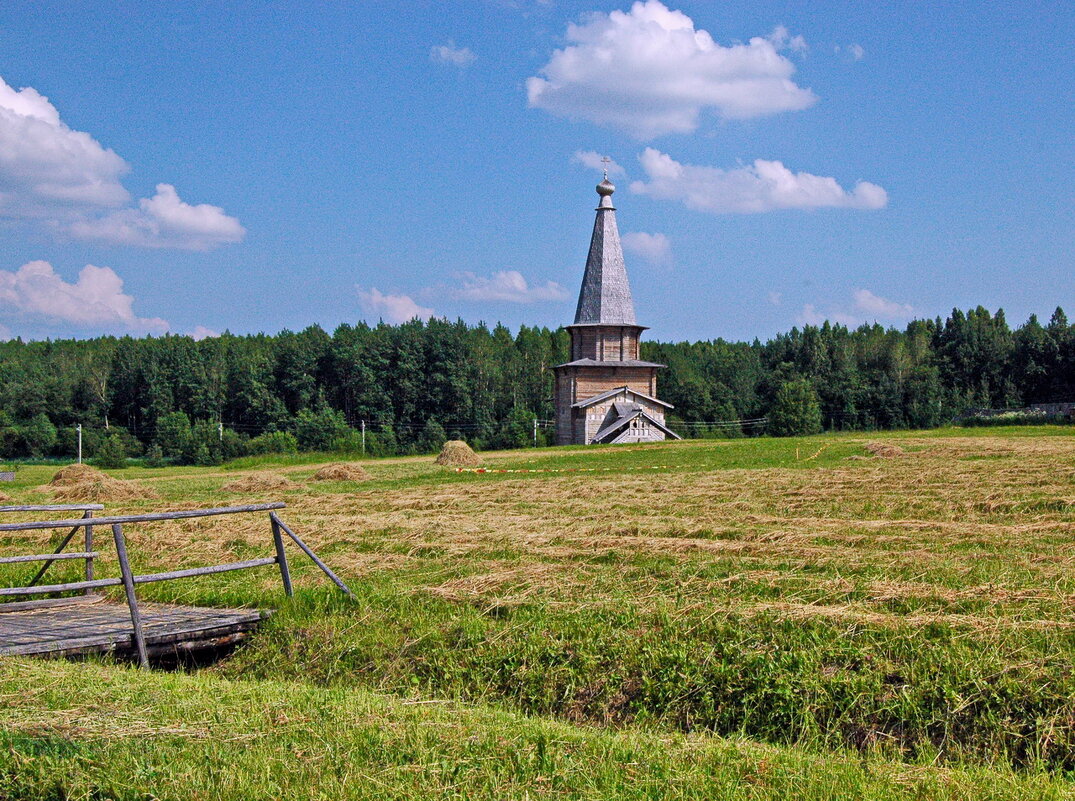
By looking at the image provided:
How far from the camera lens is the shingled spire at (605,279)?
2397 inches

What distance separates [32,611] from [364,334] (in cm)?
8586

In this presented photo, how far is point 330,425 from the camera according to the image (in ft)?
267

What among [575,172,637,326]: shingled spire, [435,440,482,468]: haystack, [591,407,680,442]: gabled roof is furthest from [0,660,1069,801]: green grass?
[575,172,637,326]: shingled spire

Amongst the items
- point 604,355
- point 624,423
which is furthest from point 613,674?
point 604,355

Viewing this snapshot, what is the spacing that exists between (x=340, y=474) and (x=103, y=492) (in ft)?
25.4

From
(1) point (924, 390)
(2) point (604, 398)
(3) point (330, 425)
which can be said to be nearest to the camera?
(2) point (604, 398)

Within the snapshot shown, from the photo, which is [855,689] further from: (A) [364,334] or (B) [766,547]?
(A) [364,334]

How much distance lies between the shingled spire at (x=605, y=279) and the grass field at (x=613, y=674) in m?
46.2

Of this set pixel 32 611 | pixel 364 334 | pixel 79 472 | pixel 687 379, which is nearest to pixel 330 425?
pixel 364 334

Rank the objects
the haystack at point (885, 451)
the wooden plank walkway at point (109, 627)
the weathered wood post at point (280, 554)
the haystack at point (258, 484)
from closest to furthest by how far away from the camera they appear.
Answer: the wooden plank walkway at point (109, 627) < the weathered wood post at point (280, 554) < the haystack at point (258, 484) < the haystack at point (885, 451)

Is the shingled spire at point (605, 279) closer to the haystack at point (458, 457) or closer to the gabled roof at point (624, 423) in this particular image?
the gabled roof at point (624, 423)

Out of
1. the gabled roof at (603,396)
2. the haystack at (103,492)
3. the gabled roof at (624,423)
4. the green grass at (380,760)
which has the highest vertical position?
the gabled roof at (603,396)

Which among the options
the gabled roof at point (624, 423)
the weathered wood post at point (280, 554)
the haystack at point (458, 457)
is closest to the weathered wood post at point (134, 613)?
the weathered wood post at point (280, 554)

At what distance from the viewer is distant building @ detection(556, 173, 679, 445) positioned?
60.5 metres
